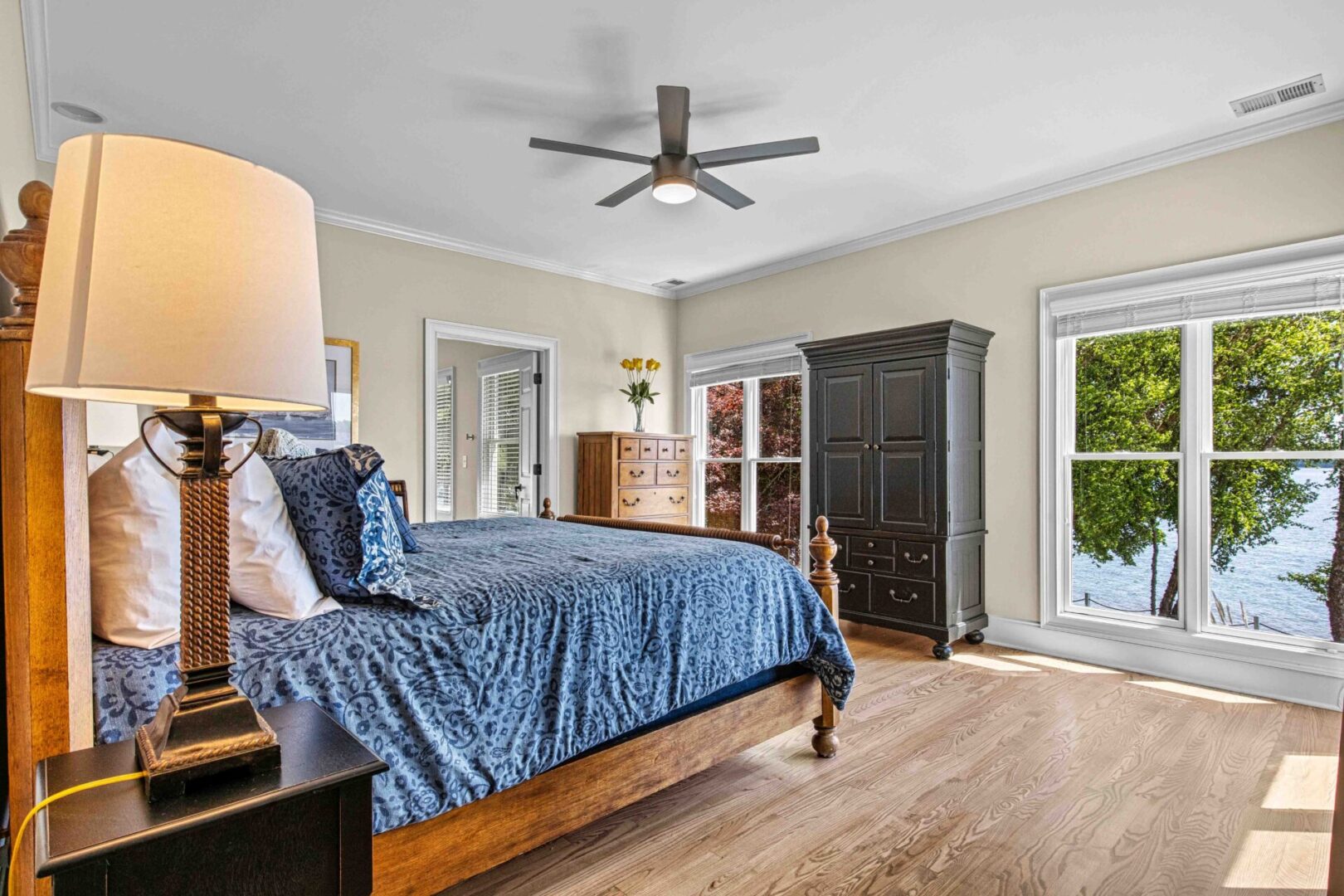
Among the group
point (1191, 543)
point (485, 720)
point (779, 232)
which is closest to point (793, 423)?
point (779, 232)

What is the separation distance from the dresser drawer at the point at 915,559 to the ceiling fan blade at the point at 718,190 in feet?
6.94

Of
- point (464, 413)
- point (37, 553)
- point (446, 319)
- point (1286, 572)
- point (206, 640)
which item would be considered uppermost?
point (446, 319)

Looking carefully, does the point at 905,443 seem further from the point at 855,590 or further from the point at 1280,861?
the point at 1280,861

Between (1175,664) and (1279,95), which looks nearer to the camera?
(1279,95)

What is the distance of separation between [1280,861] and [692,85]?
127 inches

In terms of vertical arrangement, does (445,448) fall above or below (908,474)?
above

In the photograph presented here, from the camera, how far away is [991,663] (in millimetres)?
3717

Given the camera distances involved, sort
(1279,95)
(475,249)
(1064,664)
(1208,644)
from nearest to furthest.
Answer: (1279,95) → (1208,644) → (1064,664) → (475,249)

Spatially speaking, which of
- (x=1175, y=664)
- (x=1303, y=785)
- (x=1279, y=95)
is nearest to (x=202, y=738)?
(x=1303, y=785)

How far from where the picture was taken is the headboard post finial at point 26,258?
93cm

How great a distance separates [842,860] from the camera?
190cm

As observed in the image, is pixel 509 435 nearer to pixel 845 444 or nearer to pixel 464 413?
pixel 464 413

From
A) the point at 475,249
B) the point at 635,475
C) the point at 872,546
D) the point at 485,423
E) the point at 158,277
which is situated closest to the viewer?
the point at 158,277

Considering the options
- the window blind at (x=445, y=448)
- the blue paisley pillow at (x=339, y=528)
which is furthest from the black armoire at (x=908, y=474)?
the window blind at (x=445, y=448)
